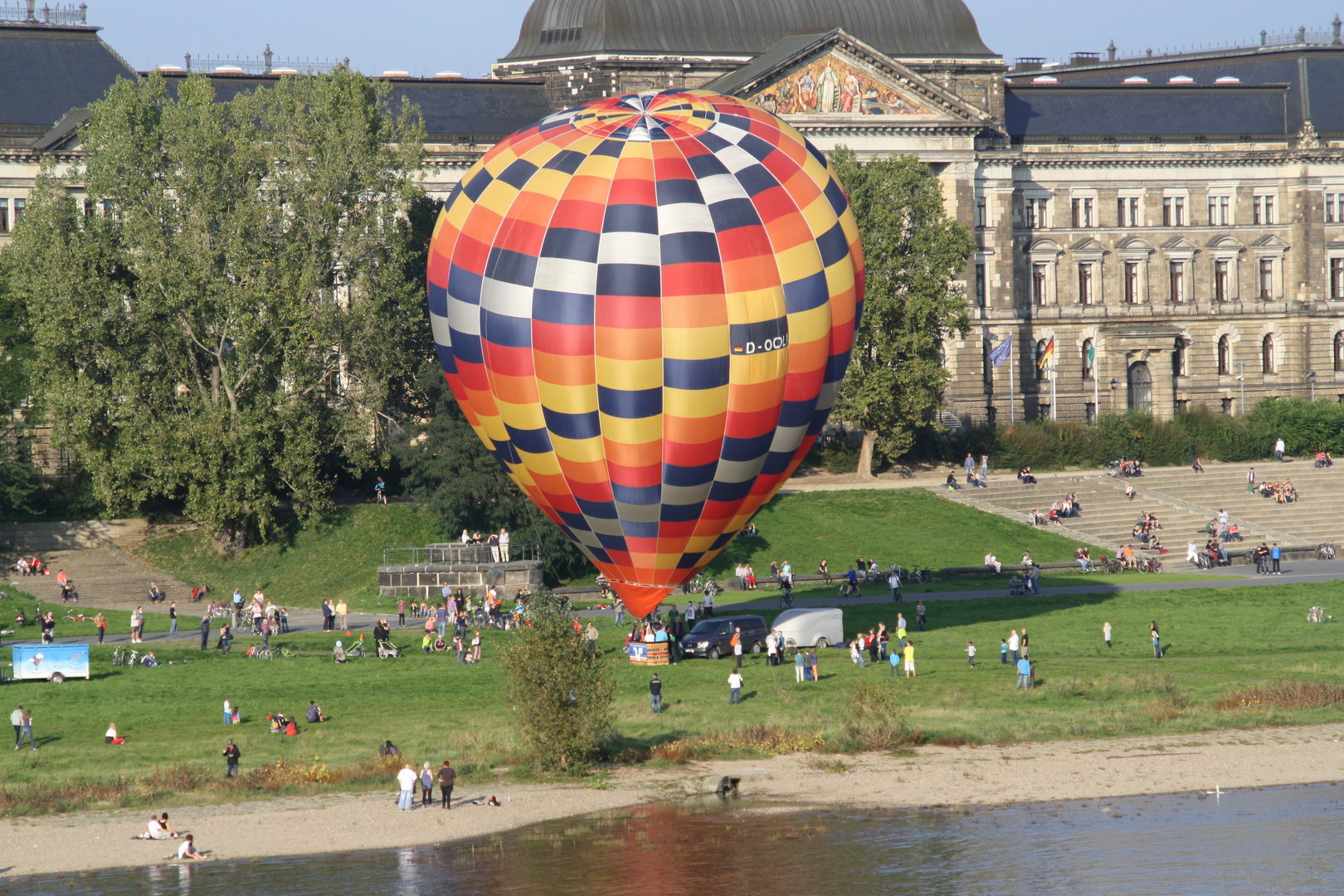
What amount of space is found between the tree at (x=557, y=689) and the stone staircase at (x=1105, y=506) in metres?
40.5

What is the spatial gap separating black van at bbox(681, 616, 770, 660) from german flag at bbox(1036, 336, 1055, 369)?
2131 inches

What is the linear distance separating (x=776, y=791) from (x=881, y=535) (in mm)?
34838

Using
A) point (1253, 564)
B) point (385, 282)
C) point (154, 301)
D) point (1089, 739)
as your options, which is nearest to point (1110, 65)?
point (1253, 564)

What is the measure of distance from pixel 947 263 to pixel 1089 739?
41.4 meters

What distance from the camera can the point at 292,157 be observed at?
7238 cm

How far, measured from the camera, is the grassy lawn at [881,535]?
2859 inches

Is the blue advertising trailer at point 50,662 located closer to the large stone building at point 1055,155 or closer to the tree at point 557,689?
the tree at point 557,689

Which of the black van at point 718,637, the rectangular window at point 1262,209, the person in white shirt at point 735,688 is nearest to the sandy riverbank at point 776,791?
the person in white shirt at point 735,688

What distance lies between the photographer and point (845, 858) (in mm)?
36438

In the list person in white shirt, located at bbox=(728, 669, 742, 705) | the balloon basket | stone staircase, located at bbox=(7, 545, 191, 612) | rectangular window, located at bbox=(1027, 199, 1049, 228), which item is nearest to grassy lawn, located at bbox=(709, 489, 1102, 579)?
the balloon basket

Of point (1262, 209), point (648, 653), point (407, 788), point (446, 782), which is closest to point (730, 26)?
point (1262, 209)

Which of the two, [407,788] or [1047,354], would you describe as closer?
[407,788]

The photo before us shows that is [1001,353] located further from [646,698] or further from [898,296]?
[646,698]

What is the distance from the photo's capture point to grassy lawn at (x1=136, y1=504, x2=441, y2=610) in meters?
68.2
